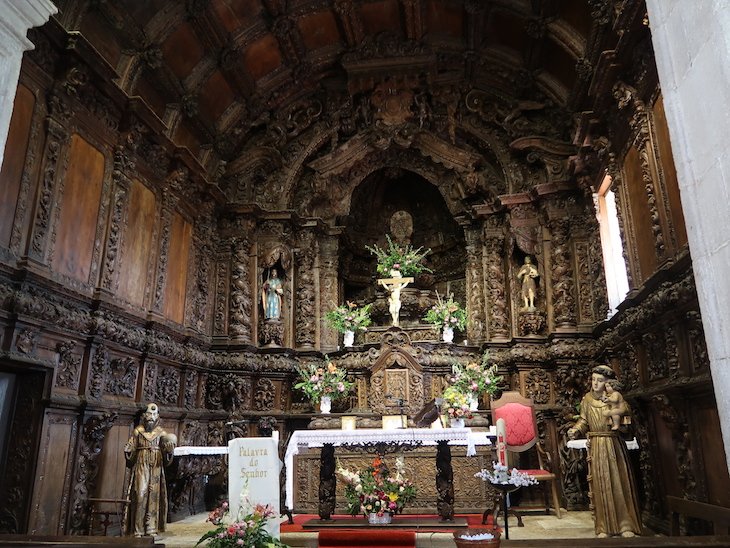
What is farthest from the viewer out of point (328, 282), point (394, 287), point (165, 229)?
point (328, 282)

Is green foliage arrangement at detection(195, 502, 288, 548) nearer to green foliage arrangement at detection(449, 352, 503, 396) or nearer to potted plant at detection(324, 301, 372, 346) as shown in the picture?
green foliage arrangement at detection(449, 352, 503, 396)

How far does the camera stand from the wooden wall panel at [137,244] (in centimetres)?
916

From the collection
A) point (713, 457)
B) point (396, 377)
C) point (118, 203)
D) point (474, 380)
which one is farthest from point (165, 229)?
point (713, 457)

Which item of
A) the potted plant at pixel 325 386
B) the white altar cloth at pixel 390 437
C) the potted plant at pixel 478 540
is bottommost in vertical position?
the potted plant at pixel 478 540

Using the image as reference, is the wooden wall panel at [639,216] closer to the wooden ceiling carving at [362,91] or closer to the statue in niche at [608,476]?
the statue in niche at [608,476]

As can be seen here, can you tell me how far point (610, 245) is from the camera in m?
10.7

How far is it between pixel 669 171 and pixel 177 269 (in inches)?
322

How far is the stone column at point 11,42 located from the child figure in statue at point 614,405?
6.51 metres

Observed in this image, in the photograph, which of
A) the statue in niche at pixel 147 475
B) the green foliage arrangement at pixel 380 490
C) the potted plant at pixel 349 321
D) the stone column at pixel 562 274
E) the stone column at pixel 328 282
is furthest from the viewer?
the stone column at pixel 328 282

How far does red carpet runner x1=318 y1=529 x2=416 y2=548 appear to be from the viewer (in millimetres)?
5961

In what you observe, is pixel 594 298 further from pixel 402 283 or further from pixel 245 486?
pixel 245 486

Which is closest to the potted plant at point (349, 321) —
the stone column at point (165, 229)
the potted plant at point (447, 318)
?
the potted plant at point (447, 318)

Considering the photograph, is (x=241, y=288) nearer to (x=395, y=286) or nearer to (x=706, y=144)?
(x=395, y=286)

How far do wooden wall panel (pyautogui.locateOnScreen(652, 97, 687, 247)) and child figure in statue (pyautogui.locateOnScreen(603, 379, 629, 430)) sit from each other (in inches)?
72.1
